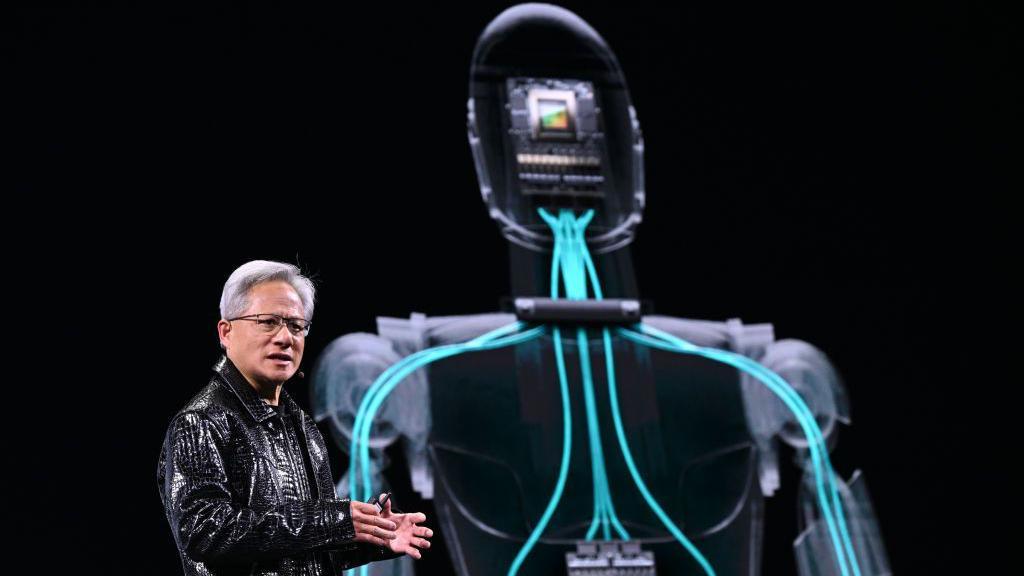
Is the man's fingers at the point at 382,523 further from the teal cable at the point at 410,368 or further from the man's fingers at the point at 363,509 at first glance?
the teal cable at the point at 410,368

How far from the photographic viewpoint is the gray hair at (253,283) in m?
1.31

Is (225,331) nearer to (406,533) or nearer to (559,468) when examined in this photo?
(406,533)

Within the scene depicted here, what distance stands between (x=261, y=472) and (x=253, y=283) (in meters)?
0.20

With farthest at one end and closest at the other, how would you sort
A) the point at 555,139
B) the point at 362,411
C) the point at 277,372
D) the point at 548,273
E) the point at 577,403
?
the point at 555,139, the point at 548,273, the point at 577,403, the point at 362,411, the point at 277,372

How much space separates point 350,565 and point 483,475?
1.74 metres

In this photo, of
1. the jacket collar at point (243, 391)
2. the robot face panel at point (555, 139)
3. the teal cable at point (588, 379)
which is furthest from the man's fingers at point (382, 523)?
the robot face panel at point (555, 139)

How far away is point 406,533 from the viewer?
125 centimetres

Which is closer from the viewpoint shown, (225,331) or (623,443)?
(225,331)

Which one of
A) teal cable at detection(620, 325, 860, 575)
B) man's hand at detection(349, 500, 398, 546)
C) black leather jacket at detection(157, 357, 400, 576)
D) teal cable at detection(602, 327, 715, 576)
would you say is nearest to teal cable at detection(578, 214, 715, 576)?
teal cable at detection(602, 327, 715, 576)

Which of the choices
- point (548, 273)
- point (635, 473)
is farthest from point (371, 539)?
point (548, 273)

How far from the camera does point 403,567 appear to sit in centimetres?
291

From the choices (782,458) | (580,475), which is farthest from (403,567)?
(782,458)

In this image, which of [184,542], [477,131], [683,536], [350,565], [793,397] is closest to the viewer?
[184,542]

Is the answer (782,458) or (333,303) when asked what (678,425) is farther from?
(333,303)
